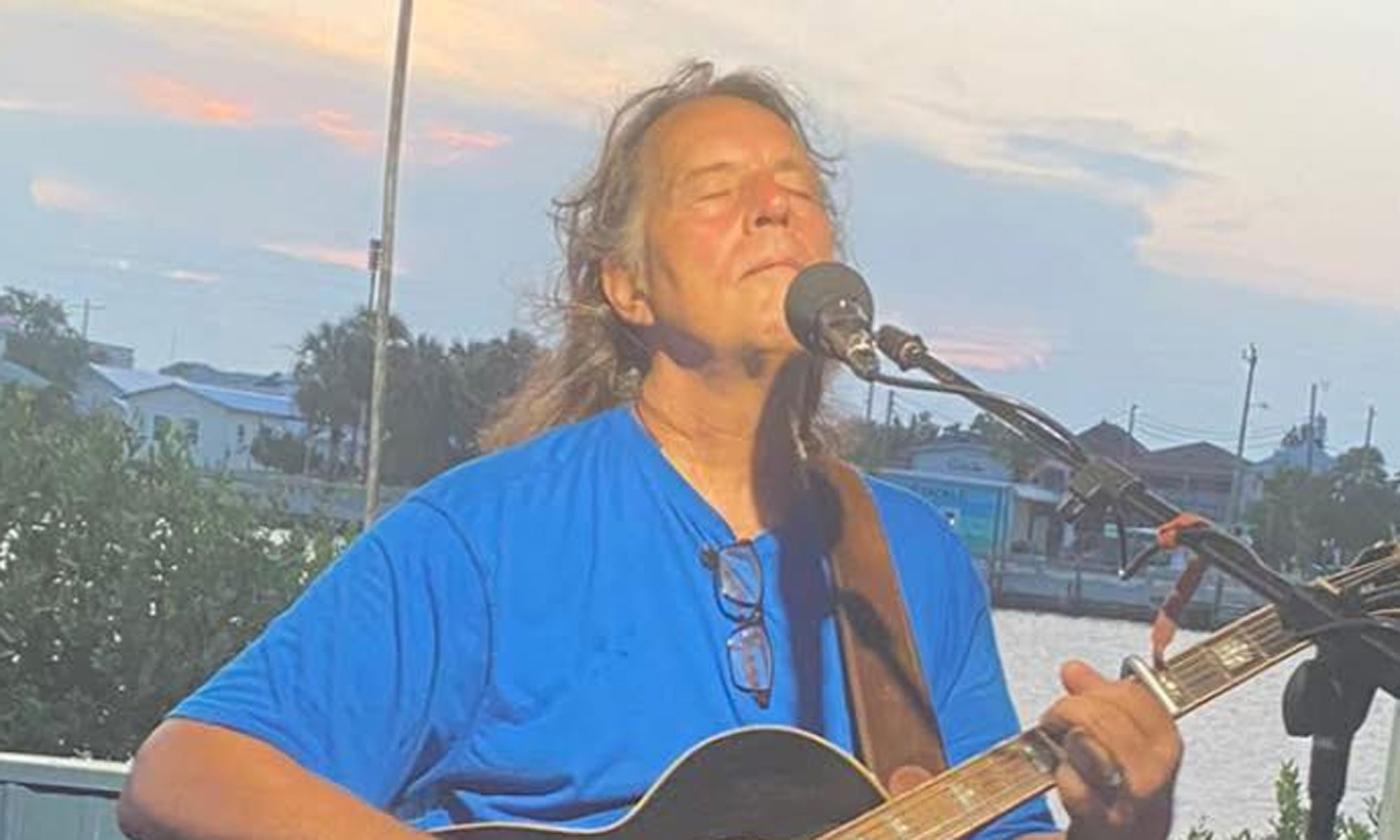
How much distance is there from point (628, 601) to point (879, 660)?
0.66ft

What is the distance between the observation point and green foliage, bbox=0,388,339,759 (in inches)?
122

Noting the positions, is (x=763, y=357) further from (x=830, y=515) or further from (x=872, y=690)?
(x=872, y=690)

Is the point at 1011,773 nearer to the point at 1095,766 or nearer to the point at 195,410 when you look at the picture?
the point at 1095,766

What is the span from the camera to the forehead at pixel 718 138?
63.1 inches

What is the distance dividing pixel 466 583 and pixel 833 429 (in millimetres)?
400

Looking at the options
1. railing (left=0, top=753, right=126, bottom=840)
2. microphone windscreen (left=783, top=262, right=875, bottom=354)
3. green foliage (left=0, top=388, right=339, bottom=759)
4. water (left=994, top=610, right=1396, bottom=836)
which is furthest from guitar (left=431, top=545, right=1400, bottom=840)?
green foliage (left=0, top=388, right=339, bottom=759)

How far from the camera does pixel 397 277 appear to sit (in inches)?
108

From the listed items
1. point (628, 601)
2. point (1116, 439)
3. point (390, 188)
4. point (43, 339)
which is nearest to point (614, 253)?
point (628, 601)

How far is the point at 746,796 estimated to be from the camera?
146 cm

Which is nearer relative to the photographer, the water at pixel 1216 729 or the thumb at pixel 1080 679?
the thumb at pixel 1080 679

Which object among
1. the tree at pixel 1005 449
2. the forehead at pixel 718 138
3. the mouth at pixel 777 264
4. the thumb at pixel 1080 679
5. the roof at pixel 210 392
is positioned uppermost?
the forehead at pixel 718 138

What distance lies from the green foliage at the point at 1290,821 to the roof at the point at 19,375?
1749 millimetres

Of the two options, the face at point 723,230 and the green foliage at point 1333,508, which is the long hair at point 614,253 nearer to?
the face at point 723,230

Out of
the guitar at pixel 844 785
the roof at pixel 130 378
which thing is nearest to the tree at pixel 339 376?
the roof at pixel 130 378
